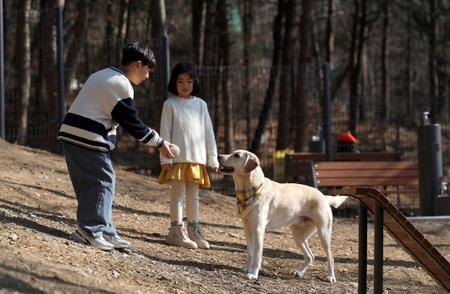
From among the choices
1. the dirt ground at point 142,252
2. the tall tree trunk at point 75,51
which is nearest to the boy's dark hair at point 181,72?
the dirt ground at point 142,252

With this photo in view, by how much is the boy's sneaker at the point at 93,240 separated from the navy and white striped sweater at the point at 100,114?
764 millimetres

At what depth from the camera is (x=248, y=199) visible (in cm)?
729

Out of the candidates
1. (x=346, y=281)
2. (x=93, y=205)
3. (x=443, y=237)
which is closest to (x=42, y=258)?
(x=93, y=205)

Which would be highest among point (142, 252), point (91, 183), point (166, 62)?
point (166, 62)

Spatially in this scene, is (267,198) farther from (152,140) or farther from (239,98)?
(239,98)

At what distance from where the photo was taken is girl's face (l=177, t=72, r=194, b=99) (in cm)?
802

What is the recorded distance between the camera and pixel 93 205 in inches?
271

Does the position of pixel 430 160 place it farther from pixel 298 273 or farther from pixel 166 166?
pixel 166 166

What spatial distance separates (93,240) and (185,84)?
6.61 ft

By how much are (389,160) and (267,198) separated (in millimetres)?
8004

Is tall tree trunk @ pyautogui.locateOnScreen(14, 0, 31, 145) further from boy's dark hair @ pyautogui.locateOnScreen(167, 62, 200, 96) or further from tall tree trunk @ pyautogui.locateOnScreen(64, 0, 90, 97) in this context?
boy's dark hair @ pyautogui.locateOnScreen(167, 62, 200, 96)

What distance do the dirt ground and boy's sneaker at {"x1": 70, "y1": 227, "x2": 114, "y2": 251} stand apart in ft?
0.26

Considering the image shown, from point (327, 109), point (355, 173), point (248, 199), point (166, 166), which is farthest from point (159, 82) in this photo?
point (248, 199)

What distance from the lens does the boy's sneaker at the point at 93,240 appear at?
6879 millimetres
